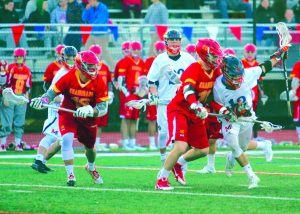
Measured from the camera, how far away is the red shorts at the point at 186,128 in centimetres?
1209

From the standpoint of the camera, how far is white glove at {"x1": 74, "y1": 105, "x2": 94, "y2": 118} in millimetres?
12250

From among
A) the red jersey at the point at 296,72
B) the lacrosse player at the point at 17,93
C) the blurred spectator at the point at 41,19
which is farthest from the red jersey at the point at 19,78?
the red jersey at the point at 296,72

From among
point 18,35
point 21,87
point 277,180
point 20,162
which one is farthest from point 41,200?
point 18,35

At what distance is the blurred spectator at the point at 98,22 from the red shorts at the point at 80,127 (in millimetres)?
8958

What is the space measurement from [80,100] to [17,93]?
7.45 meters

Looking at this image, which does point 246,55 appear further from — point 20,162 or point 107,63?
point 20,162

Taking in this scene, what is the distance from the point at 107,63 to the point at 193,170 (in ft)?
23.5

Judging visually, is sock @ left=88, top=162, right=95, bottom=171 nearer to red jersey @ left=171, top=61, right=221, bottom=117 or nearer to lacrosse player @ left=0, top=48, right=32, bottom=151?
red jersey @ left=171, top=61, right=221, bottom=117

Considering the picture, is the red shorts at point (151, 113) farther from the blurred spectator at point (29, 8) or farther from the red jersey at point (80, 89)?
the red jersey at point (80, 89)

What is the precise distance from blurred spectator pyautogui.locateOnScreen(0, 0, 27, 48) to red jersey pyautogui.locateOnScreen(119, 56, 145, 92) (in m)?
2.27

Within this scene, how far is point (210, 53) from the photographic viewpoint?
1202 cm

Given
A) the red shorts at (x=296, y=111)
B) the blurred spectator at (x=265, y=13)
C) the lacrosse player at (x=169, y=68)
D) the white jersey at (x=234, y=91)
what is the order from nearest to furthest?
the white jersey at (x=234, y=91)
the lacrosse player at (x=169, y=68)
the red shorts at (x=296, y=111)
the blurred spectator at (x=265, y=13)

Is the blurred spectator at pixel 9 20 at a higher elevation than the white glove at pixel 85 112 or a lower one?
higher

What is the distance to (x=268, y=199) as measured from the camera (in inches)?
428
